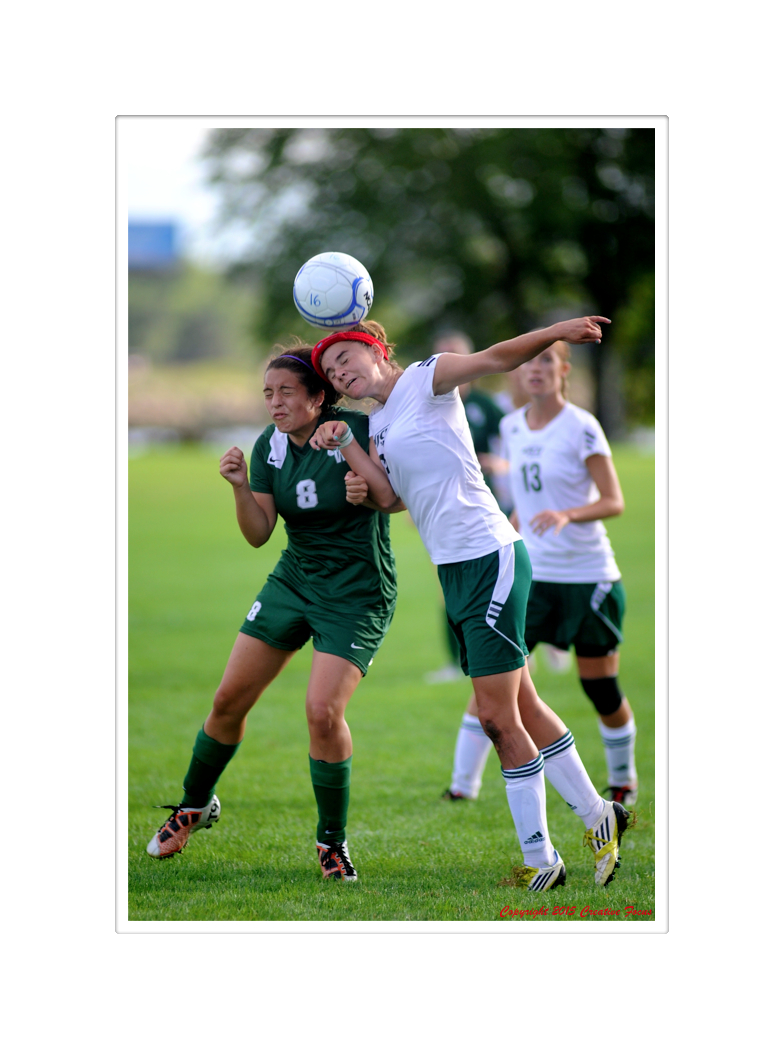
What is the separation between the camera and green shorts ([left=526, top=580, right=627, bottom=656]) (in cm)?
461

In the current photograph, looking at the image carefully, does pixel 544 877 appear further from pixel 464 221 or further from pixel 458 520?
pixel 464 221

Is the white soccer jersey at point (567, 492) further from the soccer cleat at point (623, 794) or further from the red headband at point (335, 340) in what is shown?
the red headband at point (335, 340)

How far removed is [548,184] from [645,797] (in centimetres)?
2497

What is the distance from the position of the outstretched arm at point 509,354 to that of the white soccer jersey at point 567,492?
1443 millimetres

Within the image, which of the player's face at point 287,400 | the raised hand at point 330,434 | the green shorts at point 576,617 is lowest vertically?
the green shorts at point 576,617

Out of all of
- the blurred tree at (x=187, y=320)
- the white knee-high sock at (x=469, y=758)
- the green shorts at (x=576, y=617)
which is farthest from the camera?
the blurred tree at (x=187, y=320)

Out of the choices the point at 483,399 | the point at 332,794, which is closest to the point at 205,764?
the point at 332,794

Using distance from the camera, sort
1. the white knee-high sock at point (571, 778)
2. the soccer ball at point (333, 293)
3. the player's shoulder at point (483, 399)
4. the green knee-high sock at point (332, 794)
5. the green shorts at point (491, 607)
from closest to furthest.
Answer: the green shorts at point (491, 607), the soccer ball at point (333, 293), the white knee-high sock at point (571, 778), the green knee-high sock at point (332, 794), the player's shoulder at point (483, 399)

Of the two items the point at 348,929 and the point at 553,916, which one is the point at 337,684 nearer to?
the point at 348,929

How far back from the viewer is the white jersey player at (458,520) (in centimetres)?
337

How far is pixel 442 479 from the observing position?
11.1 ft

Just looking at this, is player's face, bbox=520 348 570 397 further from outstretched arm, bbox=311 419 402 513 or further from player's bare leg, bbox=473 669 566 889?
player's bare leg, bbox=473 669 566 889

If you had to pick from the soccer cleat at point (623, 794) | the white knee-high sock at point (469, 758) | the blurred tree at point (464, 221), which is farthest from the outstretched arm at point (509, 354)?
the blurred tree at point (464, 221)
